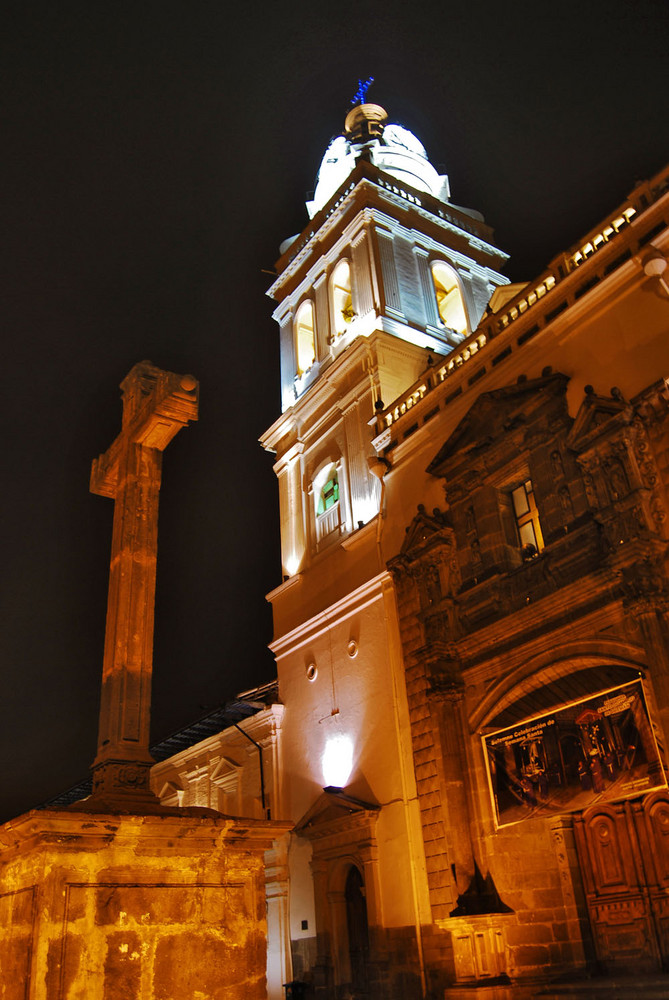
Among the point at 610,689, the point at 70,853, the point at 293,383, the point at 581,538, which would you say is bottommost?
the point at 70,853

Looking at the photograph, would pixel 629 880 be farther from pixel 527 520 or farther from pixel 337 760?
pixel 337 760

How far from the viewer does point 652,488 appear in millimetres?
12273

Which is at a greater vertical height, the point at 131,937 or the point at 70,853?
the point at 70,853

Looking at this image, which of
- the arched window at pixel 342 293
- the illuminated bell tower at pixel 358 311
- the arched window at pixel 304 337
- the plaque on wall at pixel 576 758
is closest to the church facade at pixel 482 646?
the plaque on wall at pixel 576 758

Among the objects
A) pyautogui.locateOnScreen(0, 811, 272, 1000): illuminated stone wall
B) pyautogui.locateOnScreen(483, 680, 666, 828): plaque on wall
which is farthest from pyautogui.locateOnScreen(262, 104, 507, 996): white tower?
pyautogui.locateOnScreen(0, 811, 272, 1000): illuminated stone wall

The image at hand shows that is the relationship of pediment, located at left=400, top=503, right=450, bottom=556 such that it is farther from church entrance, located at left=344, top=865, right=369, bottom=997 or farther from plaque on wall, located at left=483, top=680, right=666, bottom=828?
church entrance, located at left=344, top=865, right=369, bottom=997

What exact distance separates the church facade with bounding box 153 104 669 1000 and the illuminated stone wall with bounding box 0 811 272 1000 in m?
6.80

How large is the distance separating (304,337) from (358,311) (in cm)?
401

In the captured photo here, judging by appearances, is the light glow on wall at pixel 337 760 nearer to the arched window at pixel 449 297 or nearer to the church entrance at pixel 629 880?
the church entrance at pixel 629 880

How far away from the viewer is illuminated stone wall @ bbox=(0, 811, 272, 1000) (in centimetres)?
597

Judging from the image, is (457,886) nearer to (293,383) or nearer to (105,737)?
(105,737)

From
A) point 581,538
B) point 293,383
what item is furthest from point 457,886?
point 293,383

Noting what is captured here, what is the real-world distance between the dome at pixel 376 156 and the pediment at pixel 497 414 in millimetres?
13706

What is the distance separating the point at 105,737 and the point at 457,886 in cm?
861
